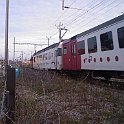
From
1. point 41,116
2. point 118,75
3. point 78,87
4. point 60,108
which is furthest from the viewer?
point 118,75

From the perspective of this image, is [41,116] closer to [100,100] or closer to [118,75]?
[100,100]

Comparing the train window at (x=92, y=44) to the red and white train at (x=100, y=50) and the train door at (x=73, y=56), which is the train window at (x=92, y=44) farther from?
the train door at (x=73, y=56)

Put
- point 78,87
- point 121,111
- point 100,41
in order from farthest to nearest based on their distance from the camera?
1. point 100,41
2. point 78,87
3. point 121,111

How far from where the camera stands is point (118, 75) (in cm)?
1325

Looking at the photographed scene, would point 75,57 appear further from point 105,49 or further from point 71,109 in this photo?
point 71,109

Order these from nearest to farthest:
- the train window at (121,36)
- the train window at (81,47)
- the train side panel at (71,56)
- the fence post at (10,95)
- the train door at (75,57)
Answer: the fence post at (10,95), the train window at (121,36), the train window at (81,47), the train door at (75,57), the train side panel at (71,56)

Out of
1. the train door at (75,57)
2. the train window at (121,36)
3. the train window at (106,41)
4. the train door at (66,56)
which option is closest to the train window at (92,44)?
the train window at (106,41)

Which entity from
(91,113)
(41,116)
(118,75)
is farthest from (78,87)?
(41,116)

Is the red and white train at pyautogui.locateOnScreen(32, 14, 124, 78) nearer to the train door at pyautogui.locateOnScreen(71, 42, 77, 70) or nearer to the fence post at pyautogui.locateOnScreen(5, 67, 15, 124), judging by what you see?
the train door at pyautogui.locateOnScreen(71, 42, 77, 70)

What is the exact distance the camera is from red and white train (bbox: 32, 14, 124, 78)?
39.9ft

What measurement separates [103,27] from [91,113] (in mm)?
7532

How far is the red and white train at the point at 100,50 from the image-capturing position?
12.2 m

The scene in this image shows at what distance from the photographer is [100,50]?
46.5 ft

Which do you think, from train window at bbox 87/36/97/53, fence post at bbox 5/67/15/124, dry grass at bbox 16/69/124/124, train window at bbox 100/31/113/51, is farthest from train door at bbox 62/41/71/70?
fence post at bbox 5/67/15/124
